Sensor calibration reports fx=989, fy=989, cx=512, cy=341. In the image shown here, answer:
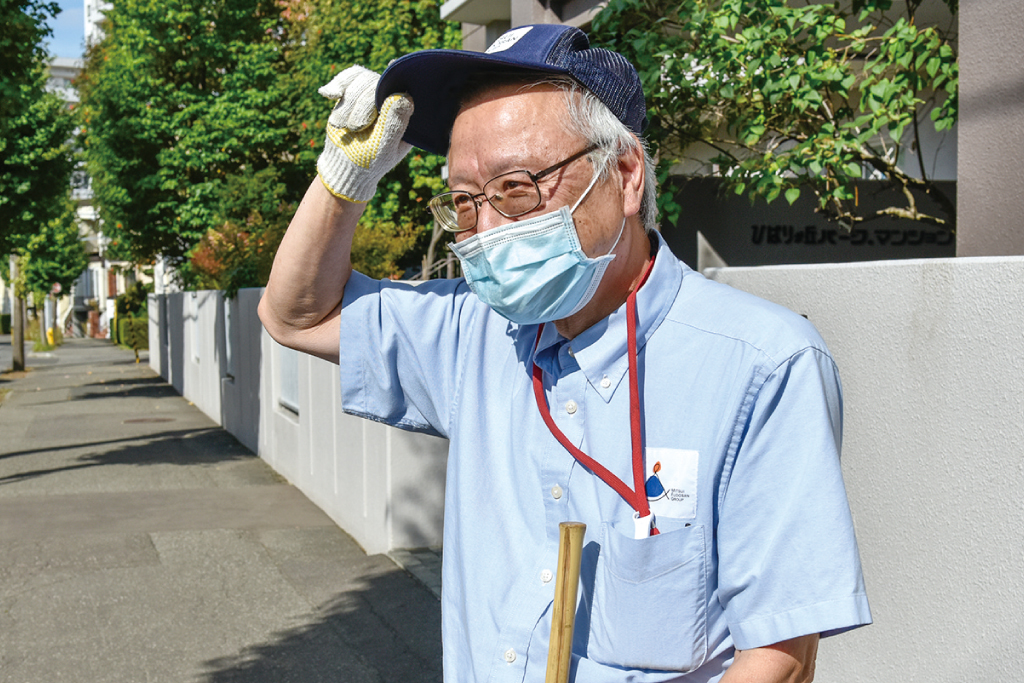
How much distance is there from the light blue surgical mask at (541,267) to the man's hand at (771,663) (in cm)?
59

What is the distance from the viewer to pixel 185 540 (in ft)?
22.7

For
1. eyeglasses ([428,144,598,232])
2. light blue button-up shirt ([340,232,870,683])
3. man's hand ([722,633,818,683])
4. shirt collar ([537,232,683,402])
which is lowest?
man's hand ([722,633,818,683])

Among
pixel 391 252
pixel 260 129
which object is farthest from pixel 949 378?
pixel 260 129

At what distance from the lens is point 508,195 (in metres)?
1.61

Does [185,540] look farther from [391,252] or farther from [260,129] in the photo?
[260,129]

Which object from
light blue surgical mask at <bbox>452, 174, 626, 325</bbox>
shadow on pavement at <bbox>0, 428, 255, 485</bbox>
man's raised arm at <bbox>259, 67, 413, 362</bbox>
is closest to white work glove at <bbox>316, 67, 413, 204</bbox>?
man's raised arm at <bbox>259, 67, 413, 362</bbox>

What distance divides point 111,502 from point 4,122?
3239mm

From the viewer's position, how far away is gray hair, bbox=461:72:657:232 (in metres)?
1.55

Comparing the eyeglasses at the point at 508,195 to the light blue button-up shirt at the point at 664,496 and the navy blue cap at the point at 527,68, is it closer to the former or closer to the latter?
the navy blue cap at the point at 527,68

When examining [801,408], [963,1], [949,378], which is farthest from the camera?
[963,1]

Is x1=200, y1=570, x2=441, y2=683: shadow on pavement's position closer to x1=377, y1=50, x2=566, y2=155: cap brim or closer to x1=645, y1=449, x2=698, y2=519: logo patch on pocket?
x1=377, y1=50, x2=566, y2=155: cap brim

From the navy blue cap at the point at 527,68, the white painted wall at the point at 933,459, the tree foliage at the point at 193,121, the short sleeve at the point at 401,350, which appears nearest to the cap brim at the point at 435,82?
the navy blue cap at the point at 527,68

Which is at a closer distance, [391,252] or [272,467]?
[391,252]

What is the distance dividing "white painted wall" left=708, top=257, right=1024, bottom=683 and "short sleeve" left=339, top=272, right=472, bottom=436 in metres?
1.38
